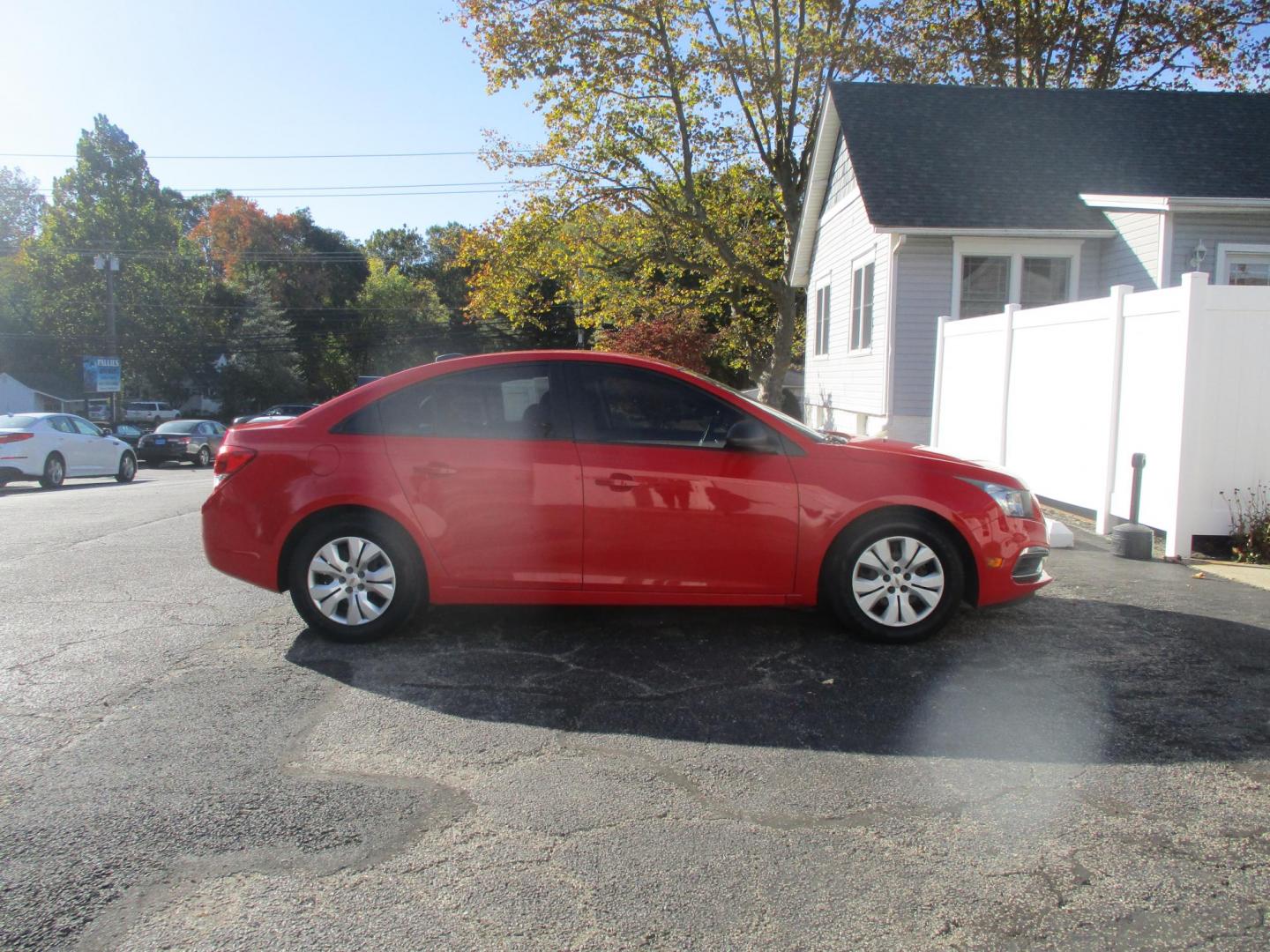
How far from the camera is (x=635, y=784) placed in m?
3.47

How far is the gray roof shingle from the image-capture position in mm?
14242

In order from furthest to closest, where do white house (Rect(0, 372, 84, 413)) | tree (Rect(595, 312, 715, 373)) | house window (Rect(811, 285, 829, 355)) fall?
white house (Rect(0, 372, 84, 413)) < tree (Rect(595, 312, 715, 373)) < house window (Rect(811, 285, 829, 355))

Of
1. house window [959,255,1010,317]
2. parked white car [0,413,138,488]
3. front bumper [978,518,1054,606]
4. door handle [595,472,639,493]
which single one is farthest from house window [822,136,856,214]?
parked white car [0,413,138,488]

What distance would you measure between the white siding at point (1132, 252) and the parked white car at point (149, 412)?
45.9 m

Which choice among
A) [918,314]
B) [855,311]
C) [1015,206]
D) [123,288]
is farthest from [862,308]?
[123,288]

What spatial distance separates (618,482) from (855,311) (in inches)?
532

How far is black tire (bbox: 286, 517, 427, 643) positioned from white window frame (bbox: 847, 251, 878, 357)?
12.0 metres

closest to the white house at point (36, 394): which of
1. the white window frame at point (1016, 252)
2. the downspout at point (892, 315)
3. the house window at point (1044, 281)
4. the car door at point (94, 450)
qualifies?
the car door at point (94, 450)

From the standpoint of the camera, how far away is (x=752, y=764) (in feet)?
12.0

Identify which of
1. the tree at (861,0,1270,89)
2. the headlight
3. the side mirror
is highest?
the tree at (861,0,1270,89)

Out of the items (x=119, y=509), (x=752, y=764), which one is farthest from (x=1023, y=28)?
(x=752, y=764)

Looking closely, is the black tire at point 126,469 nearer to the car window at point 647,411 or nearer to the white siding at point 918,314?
the white siding at point 918,314

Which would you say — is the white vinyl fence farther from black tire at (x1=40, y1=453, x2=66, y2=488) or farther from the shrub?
black tire at (x1=40, y1=453, x2=66, y2=488)

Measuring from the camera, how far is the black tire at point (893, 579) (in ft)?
16.7
